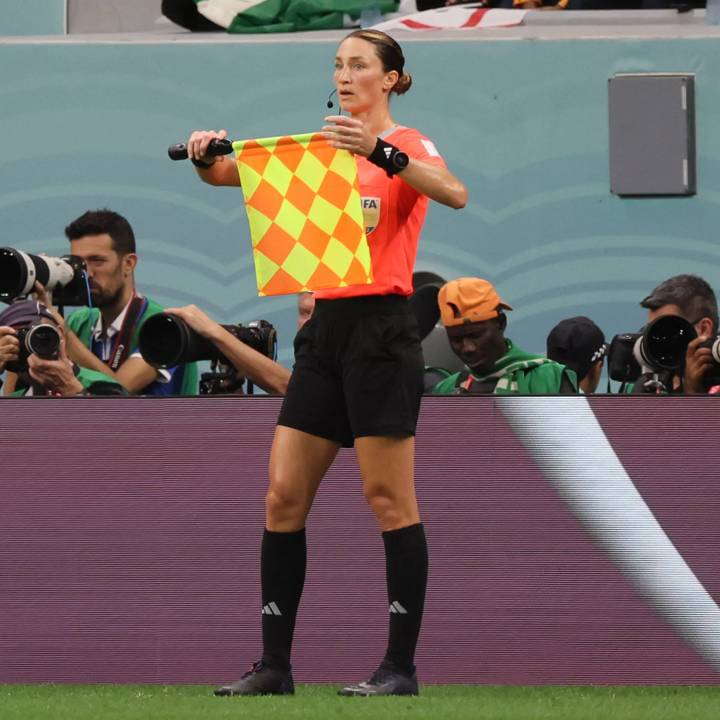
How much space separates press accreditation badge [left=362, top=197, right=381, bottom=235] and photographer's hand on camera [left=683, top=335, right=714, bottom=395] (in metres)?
1.67

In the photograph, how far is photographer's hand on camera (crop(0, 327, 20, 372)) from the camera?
243 inches

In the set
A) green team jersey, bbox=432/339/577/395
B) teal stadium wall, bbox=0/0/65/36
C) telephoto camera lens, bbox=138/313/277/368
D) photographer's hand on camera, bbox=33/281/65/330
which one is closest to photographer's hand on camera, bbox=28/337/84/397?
photographer's hand on camera, bbox=33/281/65/330

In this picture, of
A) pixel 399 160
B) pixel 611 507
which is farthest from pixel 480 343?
pixel 399 160

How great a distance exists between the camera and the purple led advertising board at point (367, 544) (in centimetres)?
557

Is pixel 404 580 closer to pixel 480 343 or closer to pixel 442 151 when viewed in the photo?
pixel 480 343

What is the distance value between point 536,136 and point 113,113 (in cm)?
208

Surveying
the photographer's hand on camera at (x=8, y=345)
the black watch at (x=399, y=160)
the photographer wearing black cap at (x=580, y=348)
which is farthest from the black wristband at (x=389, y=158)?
the photographer wearing black cap at (x=580, y=348)

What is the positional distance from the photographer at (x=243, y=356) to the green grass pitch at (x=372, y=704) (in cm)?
104

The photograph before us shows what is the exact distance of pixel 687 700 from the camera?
5.11 m

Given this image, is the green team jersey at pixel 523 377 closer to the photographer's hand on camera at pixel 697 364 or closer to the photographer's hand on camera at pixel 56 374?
the photographer's hand on camera at pixel 697 364

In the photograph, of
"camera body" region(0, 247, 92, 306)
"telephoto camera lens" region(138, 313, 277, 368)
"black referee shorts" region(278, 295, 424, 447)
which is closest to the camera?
"black referee shorts" region(278, 295, 424, 447)

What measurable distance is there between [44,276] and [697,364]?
7.12ft

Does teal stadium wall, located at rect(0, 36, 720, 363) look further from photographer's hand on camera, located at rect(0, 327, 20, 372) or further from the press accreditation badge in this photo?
the press accreditation badge

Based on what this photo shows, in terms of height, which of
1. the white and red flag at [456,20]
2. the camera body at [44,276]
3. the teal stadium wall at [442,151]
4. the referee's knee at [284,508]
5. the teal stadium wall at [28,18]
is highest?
the teal stadium wall at [28,18]
